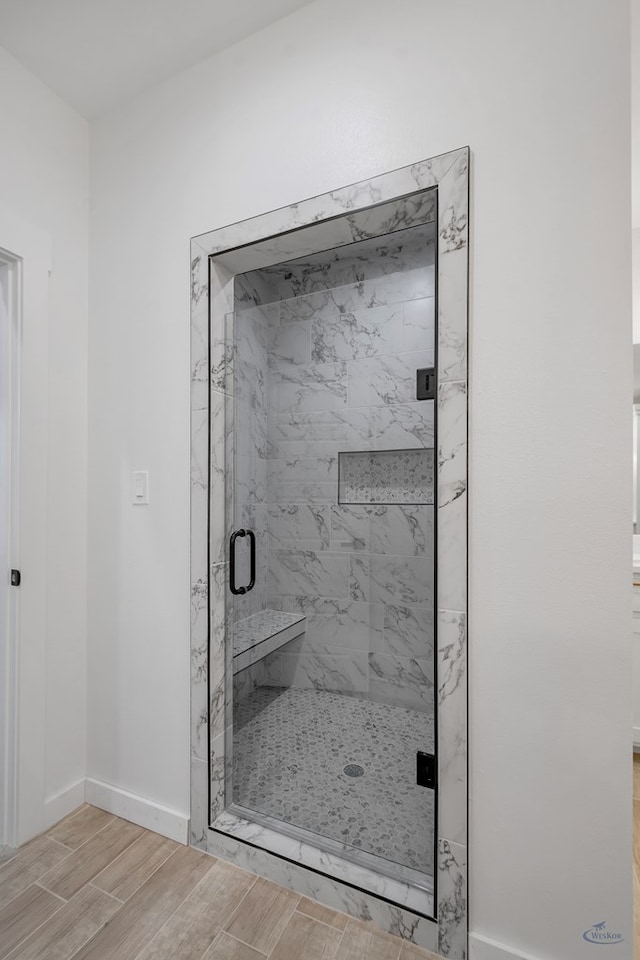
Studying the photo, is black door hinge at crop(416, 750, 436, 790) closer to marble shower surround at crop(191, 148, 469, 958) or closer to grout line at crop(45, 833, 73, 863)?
marble shower surround at crop(191, 148, 469, 958)

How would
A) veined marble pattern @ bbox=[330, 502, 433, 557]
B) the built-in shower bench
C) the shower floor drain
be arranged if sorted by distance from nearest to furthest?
the shower floor drain < the built-in shower bench < veined marble pattern @ bbox=[330, 502, 433, 557]

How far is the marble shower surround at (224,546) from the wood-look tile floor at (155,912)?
2.4 inches

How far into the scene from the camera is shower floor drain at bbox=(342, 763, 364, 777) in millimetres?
2006

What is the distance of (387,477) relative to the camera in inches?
103

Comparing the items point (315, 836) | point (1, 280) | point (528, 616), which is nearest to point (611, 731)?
point (528, 616)

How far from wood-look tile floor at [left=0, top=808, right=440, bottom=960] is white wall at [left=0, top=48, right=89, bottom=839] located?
0.28 m

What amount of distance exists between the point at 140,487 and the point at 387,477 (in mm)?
1328

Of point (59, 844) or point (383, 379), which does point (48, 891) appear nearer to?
point (59, 844)

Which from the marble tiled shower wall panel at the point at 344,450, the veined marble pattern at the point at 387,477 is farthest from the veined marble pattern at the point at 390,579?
the veined marble pattern at the point at 387,477

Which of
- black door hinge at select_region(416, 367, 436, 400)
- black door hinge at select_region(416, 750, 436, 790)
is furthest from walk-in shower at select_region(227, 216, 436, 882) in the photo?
black door hinge at select_region(416, 750, 436, 790)

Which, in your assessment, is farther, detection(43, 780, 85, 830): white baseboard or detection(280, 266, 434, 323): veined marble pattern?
detection(280, 266, 434, 323): veined marble pattern

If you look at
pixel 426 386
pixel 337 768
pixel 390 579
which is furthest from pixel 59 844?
pixel 426 386

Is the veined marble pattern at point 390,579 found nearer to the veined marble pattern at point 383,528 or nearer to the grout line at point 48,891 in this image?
the veined marble pattern at point 383,528

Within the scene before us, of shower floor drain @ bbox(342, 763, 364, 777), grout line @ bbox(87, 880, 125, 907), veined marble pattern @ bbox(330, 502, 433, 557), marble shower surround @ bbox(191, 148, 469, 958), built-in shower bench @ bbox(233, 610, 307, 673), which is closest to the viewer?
marble shower surround @ bbox(191, 148, 469, 958)
